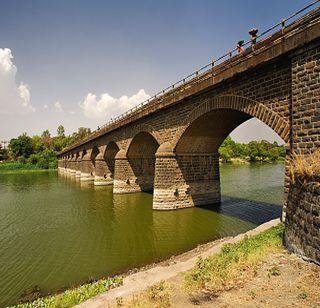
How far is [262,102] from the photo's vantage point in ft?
39.8

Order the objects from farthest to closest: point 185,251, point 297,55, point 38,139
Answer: point 38,139, point 185,251, point 297,55

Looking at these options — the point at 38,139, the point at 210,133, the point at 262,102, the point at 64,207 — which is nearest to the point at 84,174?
the point at 64,207

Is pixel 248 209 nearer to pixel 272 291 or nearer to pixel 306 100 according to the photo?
pixel 306 100

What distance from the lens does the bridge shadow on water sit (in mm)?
17219

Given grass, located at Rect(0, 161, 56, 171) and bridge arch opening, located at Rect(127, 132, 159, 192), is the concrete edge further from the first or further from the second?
grass, located at Rect(0, 161, 56, 171)

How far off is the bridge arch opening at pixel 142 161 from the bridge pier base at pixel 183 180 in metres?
9.43

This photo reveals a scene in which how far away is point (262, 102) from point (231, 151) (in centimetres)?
8690

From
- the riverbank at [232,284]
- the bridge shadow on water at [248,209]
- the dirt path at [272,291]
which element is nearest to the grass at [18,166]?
the bridge shadow on water at [248,209]

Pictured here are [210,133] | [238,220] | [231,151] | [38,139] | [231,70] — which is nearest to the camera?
[231,70]

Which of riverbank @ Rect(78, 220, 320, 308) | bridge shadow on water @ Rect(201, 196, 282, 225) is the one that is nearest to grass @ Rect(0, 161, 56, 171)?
bridge shadow on water @ Rect(201, 196, 282, 225)

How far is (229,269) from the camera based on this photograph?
6504 mm

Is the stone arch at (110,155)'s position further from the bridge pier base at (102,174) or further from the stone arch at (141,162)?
the stone arch at (141,162)

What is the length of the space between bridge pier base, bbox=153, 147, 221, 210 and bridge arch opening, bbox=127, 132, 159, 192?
9.43 metres

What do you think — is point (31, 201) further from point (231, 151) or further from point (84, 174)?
point (231, 151)
